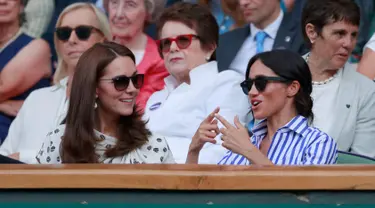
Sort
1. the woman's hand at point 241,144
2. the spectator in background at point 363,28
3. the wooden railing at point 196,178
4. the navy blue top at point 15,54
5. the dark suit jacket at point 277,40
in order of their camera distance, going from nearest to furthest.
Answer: the wooden railing at point 196,178 → the woman's hand at point 241,144 → the dark suit jacket at point 277,40 → the spectator in background at point 363,28 → the navy blue top at point 15,54

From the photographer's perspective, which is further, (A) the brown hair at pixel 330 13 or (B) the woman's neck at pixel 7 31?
(B) the woman's neck at pixel 7 31

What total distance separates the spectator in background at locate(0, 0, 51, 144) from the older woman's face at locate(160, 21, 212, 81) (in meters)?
1.24

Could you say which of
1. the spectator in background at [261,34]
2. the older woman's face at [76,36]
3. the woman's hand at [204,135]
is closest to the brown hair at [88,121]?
the woman's hand at [204,135]

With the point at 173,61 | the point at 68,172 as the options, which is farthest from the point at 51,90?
the point at 68,172

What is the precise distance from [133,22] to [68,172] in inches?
108

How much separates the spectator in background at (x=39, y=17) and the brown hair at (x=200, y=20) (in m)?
1.27

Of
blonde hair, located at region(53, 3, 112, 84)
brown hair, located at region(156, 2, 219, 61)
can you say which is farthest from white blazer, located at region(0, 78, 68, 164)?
brown hair, located at region(156, 2, 219, 61)

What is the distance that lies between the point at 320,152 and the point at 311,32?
55.9 inches

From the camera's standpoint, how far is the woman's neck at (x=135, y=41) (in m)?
6.05

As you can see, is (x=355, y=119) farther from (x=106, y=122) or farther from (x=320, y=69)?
(x=106, y=122)

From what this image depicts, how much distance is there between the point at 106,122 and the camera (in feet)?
14.2

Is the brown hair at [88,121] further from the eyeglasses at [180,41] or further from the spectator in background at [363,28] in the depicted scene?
the spectator in background at [363,28]

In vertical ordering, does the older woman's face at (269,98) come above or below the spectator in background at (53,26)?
above

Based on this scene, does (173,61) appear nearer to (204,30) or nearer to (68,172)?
(204,30)
